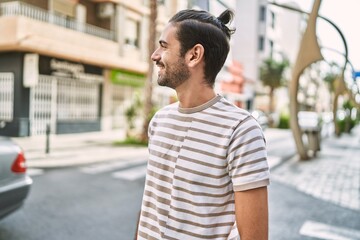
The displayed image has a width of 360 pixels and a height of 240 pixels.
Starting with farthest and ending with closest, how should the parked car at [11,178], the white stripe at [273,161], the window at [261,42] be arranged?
the window at [261,42] < the white stripe at [273,161] < the parked car at [11,178]

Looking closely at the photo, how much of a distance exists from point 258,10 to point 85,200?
38.3 metres

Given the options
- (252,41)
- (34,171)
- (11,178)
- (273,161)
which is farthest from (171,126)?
(252,41)

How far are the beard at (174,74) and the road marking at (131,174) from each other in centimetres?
625

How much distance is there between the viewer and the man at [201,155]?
4.35 feet

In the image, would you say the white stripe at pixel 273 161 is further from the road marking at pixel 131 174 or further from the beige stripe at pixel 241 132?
the beige stripe at pixel 241 132

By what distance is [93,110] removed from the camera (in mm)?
18719

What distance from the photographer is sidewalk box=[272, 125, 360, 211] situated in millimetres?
6710

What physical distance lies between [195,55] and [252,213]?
66cm

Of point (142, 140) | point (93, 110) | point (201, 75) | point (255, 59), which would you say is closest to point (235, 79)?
point (255, 59)

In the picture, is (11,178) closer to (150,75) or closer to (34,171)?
(34,171)

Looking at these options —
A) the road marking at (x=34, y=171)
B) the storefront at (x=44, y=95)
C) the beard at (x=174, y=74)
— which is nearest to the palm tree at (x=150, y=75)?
the storefront at (x=44, y=95)

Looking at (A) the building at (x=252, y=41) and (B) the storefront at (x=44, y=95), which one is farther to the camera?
(A) the building at (x=252, y=41)

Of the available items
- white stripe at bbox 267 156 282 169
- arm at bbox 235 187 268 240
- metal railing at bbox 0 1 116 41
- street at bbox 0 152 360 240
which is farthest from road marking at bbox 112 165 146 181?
metal railing at bbox 0 1 116 41

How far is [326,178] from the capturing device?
27.7 ft
